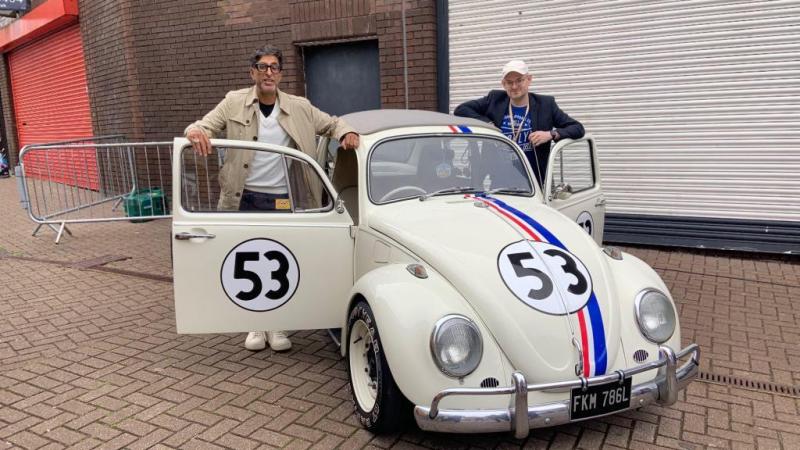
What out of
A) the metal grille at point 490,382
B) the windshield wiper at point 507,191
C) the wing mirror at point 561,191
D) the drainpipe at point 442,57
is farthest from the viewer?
the drainpipe at point 442,57

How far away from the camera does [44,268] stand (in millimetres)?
6621

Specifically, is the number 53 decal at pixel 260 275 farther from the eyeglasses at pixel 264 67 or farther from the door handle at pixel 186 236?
the eyeglasses at pixel 264 67

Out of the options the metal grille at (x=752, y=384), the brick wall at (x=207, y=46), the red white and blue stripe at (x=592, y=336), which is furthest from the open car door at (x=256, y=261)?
the brick wall at (x=207, y=46)

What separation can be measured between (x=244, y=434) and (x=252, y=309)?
2.75ft

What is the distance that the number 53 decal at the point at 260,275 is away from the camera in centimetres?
359

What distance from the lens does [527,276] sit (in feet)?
9.31

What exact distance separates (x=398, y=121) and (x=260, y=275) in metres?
1.39

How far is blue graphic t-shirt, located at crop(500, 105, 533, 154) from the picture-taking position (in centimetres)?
472

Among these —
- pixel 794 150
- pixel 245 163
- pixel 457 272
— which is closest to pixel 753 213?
pixel 794 150

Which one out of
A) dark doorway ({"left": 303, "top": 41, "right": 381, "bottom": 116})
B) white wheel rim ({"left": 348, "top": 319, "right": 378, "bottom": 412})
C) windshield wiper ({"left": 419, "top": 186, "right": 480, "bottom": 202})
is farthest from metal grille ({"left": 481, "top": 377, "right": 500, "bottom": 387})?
dark doorway ({"left": 303, "top": 41, "right": 381, "bottom": 116})

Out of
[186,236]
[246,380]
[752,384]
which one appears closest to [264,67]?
[186,236]

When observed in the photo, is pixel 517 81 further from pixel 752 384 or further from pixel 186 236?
pixel 186 236

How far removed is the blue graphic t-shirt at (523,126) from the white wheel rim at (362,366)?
2.30 m

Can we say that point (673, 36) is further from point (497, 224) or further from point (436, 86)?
point (497, 224)
